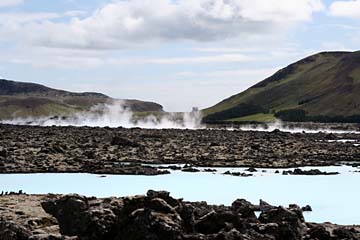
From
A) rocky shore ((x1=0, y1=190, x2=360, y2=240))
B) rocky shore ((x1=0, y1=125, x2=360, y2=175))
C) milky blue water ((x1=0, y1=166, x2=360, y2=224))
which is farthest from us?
rocky shore ((x1=0, y1=125, x2=360, y2=175))

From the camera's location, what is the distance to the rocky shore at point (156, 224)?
16516mm

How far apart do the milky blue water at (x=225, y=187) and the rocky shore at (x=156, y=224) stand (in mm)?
9847

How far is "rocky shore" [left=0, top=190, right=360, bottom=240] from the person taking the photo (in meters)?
16.5

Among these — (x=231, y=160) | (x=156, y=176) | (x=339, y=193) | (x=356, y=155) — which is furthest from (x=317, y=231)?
(x=356, y=155)

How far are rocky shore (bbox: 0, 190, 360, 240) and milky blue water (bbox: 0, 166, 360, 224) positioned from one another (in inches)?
388

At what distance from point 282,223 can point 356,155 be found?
50051 millimetres

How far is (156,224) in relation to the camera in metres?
16.3

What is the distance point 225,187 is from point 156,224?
2514 centimetres

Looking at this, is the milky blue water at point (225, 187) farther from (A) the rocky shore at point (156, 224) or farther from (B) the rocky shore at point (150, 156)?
(A) the rocky shore at point (156, 224)

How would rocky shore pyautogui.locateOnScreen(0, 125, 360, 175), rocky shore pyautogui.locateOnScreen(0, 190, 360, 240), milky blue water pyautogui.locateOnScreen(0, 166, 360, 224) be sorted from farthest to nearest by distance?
rocky shore pyautogui.locateOnScreen(0, 125, 360, 175), milky blue water pyautogui.locateOnScreen(0, 166, 360, 224), rocky shore pyautogui.locateOnScreen(0, 190, 360, 240)

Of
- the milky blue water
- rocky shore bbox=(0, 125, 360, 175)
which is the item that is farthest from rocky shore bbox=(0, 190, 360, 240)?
rocky shore bbox=(0, 125, 360, 175)

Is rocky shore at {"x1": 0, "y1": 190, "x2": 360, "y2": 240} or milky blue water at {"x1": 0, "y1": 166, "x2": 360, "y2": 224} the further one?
milky blue water at {"x1": 0, "y1": 166, "x2": 360, "y2": 224}

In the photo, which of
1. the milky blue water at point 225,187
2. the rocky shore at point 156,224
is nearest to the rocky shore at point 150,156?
the milky blue water at point 225,187

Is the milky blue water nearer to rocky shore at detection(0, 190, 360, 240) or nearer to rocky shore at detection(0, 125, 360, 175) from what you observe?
rocky shore at detection(0, 125, 360, 175)
